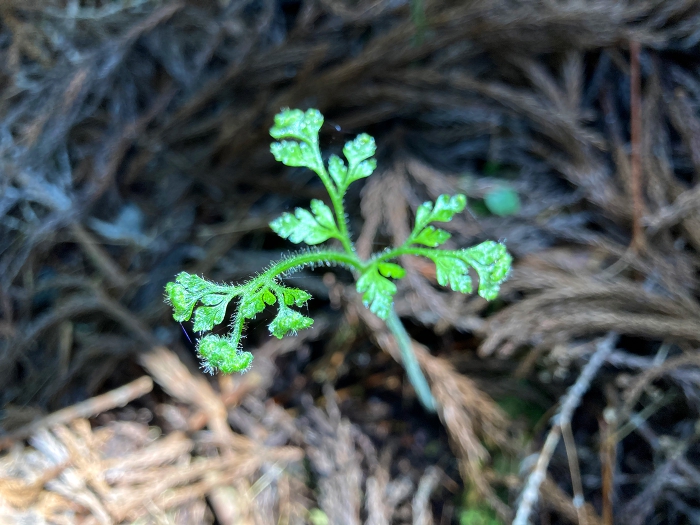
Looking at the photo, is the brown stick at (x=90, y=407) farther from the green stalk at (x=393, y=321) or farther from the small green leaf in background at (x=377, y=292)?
the small green leaf in background at (x=377, y=292)

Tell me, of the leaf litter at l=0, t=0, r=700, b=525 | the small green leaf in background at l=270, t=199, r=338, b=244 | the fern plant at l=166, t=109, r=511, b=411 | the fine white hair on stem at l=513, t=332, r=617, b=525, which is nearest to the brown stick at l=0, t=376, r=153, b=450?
the leaf litter at l=0, t=0, r=700, b=525

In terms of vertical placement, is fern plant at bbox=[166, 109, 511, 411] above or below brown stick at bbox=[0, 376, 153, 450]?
above

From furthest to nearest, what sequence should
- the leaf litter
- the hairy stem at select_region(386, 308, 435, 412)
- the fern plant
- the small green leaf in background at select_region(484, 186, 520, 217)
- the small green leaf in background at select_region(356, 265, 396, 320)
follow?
the small green leaf in background at select_region(484, 186, 520, 217), the leaf litter, the hairy stem at select_region(386, 308, 435, 412), the small green leaf in background at select_region(356, 265, 396, 320), the fern plant

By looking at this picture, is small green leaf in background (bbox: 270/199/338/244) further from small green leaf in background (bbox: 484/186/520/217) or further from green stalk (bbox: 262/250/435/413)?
small green leaf in background (bbox: 484/186/520/217)

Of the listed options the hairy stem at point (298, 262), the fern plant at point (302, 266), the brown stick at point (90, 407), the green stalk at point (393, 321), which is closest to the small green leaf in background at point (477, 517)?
the green stalk at point (393, 321)

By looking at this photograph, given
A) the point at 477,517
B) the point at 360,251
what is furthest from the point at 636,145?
the point at 477,517

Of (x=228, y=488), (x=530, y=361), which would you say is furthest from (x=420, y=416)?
(x=228, y=488)

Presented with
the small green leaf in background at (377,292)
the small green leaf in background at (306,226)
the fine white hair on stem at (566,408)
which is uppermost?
the small green leaf in background at (306,226)
